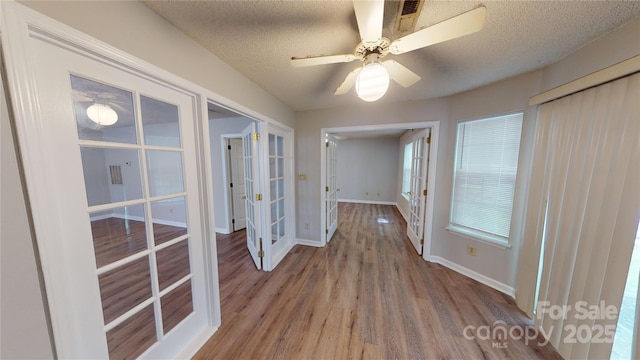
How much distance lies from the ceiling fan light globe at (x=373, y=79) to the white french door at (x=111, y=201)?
120 cm

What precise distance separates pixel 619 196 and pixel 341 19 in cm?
201

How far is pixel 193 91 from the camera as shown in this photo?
1.33 metres

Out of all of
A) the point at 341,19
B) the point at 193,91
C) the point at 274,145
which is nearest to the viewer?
the point at 341,19

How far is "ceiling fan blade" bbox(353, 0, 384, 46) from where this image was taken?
2.62ft

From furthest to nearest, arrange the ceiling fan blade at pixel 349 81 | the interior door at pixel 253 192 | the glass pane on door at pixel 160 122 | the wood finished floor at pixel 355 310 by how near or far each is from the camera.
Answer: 1. the interior door at pixel 253 192
2. the wood finished floor at pixel 355 310
3. the ceiling fan blade at pixel 349 81
4. the glass pane on door at pixel 160 122

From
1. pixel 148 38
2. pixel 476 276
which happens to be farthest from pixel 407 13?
pixel 476 276

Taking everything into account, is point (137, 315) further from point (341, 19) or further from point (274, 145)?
point (341, 19)

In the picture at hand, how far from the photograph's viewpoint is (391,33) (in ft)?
4.05

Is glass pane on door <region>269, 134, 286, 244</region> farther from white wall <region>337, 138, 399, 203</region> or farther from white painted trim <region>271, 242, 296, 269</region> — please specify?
white wall <region>337, 138, 399, 203</region>

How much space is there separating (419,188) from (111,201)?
3.34 meters

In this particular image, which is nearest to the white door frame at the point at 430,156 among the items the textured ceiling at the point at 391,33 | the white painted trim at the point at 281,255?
the textured ceiling at the point at 391,33

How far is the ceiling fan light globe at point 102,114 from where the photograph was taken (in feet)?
3.02

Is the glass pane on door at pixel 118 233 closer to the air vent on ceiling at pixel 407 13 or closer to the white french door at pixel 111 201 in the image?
the white french door at pixel 111 201

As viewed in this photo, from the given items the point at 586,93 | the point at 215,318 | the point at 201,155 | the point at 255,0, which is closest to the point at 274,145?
the point at 201,155
